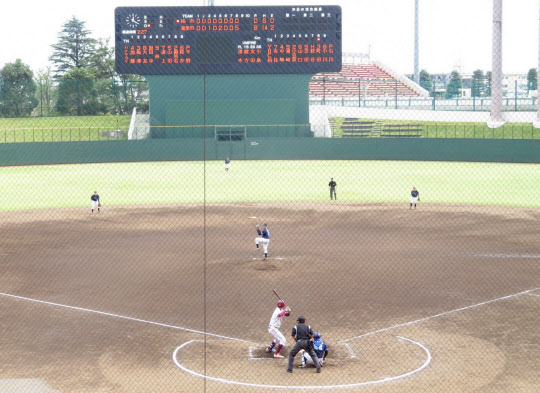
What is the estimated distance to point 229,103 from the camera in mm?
53156

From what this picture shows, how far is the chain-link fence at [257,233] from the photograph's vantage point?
11664mm

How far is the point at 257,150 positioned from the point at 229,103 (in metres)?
4.45

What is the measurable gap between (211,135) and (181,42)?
37.0 feet

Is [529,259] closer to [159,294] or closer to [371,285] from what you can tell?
[371,285]

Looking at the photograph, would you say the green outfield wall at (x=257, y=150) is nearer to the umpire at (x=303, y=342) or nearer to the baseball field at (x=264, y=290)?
the baseball field at (x=264, y=290)

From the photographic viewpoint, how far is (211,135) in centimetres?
5525

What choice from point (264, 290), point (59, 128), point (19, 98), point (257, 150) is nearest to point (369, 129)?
point (257, 150)

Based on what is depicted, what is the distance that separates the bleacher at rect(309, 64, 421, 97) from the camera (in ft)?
232

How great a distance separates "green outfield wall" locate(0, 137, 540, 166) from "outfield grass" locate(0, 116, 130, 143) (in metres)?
1.75

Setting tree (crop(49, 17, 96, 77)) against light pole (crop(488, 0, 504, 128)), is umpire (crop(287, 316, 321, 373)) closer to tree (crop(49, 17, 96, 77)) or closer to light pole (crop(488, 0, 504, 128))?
light pole (crop(488, 0, 504, 128))

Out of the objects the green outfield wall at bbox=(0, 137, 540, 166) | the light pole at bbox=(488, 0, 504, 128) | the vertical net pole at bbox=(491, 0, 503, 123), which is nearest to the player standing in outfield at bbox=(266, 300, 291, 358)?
the vertical net pole at bbox=(491, 0, 503, 123)

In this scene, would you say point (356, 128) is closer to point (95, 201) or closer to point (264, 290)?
point (95, 201)

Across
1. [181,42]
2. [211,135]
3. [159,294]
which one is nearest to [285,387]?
[159,294]

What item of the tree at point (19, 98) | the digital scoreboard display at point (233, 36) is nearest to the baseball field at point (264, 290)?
the digital scoreboard display at point (233, 36)
